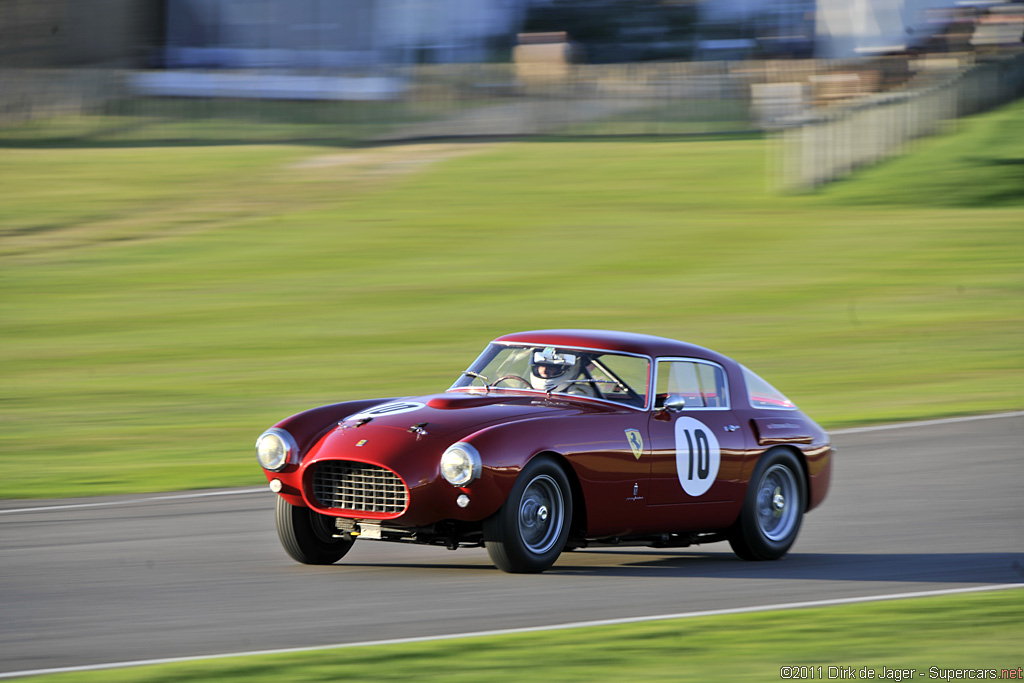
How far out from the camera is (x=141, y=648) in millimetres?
6133

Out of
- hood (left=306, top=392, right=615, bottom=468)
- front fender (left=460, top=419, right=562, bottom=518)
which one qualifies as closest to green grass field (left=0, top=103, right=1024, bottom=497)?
hood (left=306, top=392, right=615, bottom=468)

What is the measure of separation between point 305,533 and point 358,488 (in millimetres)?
705

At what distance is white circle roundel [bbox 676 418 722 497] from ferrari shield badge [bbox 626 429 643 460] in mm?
335

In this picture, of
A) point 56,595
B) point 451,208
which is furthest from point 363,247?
point 56,595

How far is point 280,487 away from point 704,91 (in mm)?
43110

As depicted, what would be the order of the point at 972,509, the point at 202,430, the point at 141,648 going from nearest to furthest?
the point at 141,648, the point at 972,509, the point at 202,430

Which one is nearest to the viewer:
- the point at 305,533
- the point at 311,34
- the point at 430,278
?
the point at 305,533

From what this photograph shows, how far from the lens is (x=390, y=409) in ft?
26.8

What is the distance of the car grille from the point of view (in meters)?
7.60

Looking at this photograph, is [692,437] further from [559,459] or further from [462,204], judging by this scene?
[462,204]

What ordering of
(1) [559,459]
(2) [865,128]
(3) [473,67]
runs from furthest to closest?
1. (3) [473,67]
2. (2) [865,128]
3. (1) [559,459]

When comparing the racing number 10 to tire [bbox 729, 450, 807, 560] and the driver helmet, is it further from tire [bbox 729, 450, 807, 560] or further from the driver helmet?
the driver helmet

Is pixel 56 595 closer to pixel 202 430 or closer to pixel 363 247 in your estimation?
pixel 202 430

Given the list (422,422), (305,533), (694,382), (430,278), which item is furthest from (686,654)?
(430,278)
